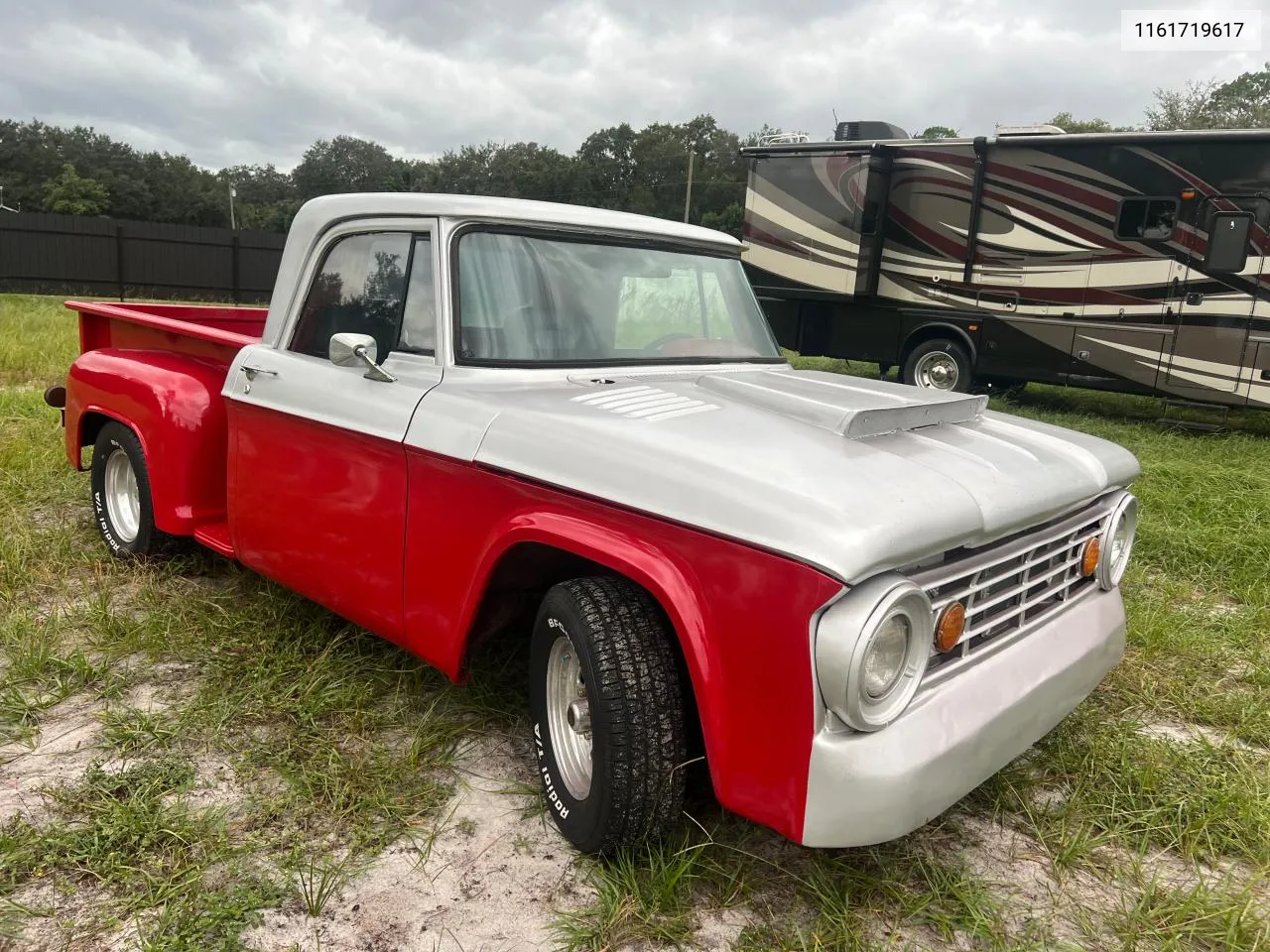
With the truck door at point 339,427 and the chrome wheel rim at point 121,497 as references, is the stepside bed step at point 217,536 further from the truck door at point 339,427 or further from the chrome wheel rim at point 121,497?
the chrome wheel rim at point 121,497

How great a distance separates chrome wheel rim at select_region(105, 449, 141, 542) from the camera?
4355 millimetres

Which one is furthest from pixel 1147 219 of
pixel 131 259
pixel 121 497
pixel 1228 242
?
pixel 131 259

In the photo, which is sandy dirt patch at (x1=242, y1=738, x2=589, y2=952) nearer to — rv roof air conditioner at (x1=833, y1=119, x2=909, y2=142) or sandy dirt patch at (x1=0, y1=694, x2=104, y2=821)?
sandy dirt patch at (x1=0, y1=694, x2=104, y2=821)

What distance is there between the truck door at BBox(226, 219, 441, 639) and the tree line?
1396 inches

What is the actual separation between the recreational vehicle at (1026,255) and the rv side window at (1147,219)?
0.01 metres

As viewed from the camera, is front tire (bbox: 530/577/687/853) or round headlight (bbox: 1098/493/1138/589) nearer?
front tire (bbox: 530/577/687/853)

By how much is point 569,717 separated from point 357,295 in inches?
67.2

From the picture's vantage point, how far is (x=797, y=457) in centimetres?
214

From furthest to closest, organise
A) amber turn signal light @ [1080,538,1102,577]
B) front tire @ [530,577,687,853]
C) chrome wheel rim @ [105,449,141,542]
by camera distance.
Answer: chrome wheel rim @ [105,449,141,542] → amber turn signal light @ [1080,538,1102,577] → front tire @ [530,577,687,853]

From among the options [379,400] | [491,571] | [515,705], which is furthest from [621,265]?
[515,705]

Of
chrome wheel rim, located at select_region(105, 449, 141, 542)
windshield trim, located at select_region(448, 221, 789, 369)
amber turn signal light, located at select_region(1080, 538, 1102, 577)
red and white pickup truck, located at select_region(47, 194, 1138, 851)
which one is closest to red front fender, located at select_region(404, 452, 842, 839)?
red and white pickup truck, located at select_region(47, 194, 1138, 851)

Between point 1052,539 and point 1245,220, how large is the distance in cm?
824

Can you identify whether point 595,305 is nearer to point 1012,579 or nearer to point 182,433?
point 1012,579

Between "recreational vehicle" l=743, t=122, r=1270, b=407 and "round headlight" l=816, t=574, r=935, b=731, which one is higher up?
"recreational vehicle" l=743, t=122, r=1270, b=407
